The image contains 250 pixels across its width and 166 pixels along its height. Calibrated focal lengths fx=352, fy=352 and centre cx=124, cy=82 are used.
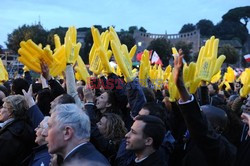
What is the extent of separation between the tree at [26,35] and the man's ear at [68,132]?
35.8 m

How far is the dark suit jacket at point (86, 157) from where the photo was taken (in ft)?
7.22

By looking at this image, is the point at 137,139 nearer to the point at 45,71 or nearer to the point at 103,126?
the point at 103,126

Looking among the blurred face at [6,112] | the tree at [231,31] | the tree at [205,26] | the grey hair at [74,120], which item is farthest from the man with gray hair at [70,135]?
the tree at [205,26]

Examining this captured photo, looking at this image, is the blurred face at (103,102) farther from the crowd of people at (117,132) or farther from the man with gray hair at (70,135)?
the man with gray hair at (70,135)

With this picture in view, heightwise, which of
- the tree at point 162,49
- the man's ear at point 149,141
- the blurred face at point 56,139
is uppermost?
the blurred face at point 56,139

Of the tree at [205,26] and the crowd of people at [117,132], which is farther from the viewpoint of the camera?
the tree at [205,26]

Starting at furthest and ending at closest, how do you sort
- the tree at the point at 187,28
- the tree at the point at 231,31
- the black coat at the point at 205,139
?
the tree at the point at 187,28 < the tree at the point at 231,31 < the black coat at the point at 205,139

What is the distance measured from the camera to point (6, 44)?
130ft

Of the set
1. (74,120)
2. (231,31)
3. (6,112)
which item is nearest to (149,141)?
(74,120)

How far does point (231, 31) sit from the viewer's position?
101500 mm

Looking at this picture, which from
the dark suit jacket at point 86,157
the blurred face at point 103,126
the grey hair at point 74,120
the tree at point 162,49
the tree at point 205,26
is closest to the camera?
the dark suit jacket at point 86,157

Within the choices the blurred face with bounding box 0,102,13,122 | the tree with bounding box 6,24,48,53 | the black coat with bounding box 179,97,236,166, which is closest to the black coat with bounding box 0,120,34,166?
the blurred face with bounding box 0,102,13,122

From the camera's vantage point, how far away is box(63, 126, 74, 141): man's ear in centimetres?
238

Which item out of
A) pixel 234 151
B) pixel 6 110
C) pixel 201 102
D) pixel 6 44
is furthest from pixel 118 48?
pixel 6 44
